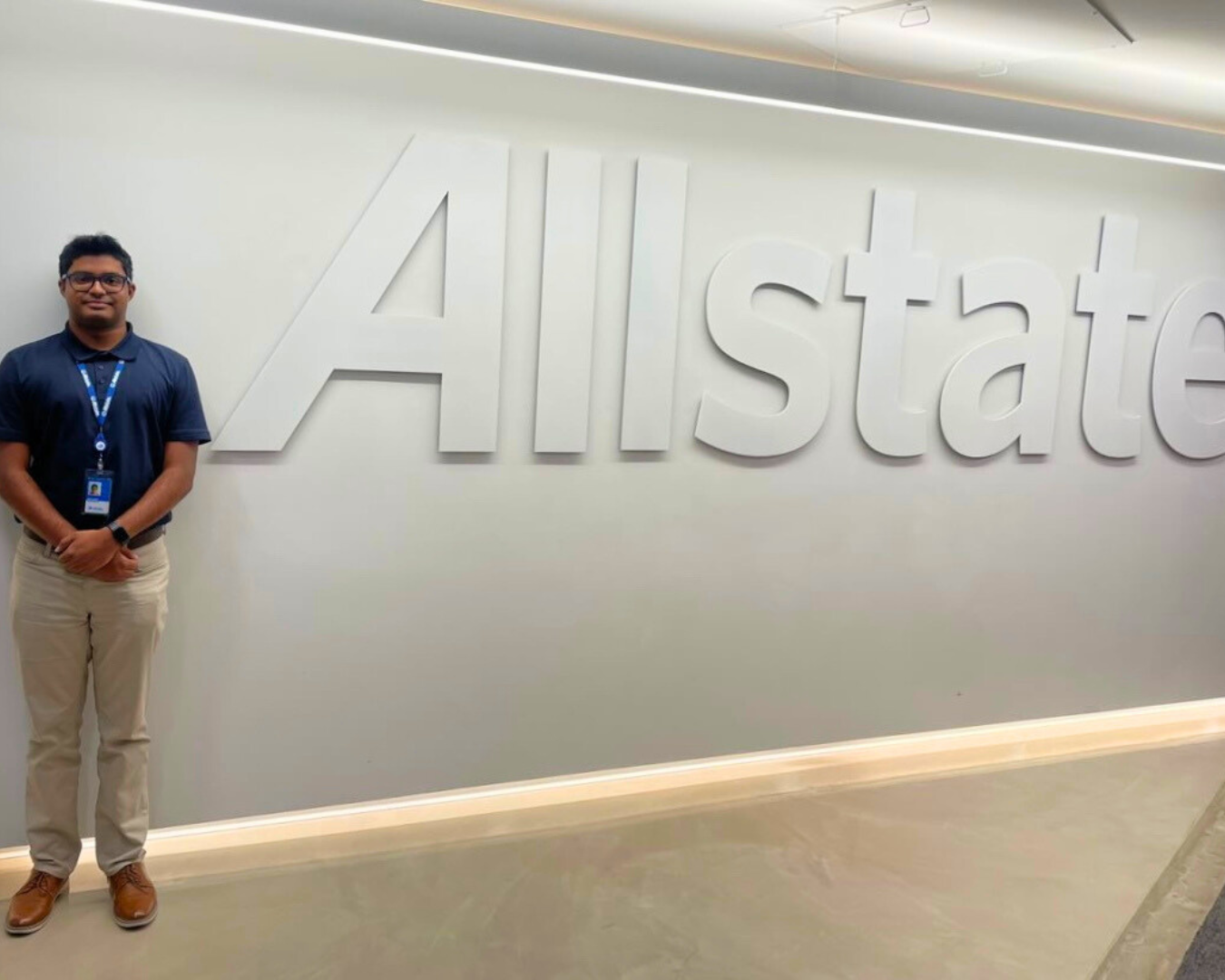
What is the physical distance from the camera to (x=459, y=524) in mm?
3594

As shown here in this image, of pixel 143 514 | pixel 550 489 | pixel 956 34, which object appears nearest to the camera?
pixel 143 514

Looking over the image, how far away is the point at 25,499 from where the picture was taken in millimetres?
2846

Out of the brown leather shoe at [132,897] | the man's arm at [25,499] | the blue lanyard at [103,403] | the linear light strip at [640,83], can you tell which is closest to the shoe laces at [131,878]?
the brown leather shoe at [132,897]

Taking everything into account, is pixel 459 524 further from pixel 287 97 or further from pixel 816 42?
pixel 816 42

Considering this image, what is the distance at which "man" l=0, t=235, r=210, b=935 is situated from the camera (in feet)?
9.40

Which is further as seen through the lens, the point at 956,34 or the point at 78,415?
the point at 956,34

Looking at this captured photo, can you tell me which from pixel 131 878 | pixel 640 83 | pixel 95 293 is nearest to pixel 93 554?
pixel 95 293

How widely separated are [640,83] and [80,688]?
8.62ft

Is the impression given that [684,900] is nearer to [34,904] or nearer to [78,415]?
[34,904]

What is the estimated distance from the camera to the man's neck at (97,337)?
291 centimetres

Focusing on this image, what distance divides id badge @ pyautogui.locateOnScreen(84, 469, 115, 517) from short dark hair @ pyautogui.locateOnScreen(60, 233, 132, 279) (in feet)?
1.85

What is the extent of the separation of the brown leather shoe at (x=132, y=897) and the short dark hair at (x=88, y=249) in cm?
178

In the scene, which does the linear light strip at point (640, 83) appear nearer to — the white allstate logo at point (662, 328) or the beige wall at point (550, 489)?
the beige wall at point (550, 489)

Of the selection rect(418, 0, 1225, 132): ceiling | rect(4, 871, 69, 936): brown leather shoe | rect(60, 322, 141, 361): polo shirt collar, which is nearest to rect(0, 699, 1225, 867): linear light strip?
rect(4, 871, 69, 936): brown leather shoe
